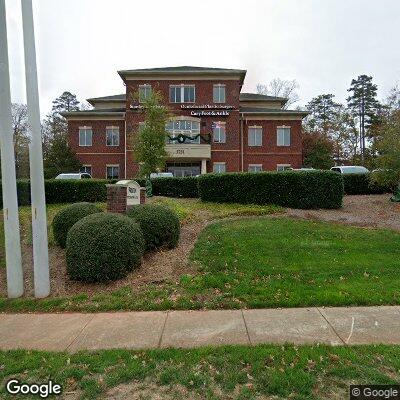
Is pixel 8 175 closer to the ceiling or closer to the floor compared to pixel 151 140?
closer to the floor

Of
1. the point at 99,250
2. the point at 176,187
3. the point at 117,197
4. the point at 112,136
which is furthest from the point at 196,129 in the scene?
the point at 99,250

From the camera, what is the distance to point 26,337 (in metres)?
4.46

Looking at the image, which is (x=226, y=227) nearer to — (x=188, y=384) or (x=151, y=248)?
(x=151, y=248)

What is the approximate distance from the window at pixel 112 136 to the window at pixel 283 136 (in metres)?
16.3

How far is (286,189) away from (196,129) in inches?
788

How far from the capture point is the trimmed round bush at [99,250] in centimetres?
635

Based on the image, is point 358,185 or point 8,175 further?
point 358,185

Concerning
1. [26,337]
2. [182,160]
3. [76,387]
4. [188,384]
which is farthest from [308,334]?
[182,160]

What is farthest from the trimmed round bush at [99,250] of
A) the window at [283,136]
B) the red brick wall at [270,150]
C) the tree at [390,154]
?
the window at [283,136]

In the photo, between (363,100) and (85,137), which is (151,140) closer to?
(85,137)

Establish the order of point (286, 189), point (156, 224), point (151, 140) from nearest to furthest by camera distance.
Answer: point (156, 224), point (286, 189), point (151, 140)

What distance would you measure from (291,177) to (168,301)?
10.2 metres

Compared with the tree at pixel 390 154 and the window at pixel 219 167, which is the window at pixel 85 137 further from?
the tree at pixel 390 154

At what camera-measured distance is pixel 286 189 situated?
14398mm
